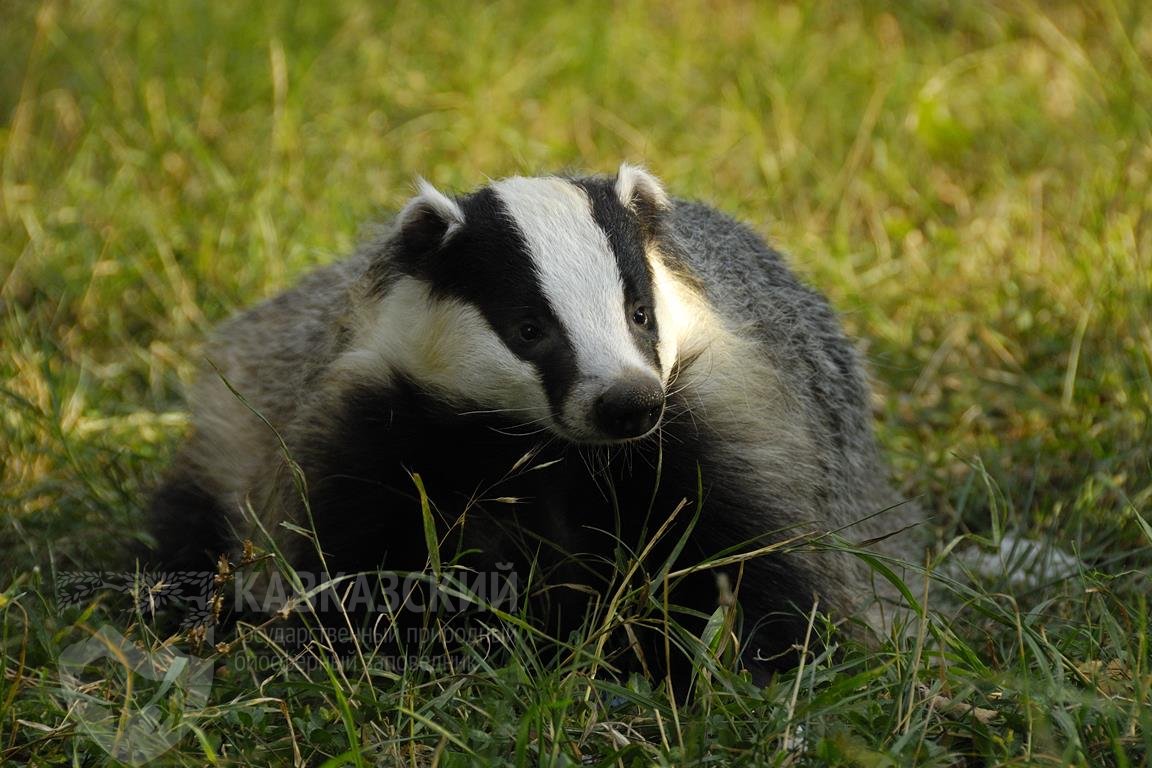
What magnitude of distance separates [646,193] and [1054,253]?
8.16ft

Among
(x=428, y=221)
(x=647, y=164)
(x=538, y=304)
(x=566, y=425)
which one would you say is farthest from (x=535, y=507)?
(x=647, y=164)

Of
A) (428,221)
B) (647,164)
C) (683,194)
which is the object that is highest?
(428,221)

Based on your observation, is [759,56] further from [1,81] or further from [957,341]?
[1,81]

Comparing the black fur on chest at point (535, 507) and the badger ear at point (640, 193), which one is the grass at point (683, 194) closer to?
the black fur on chest at point (535, 507)

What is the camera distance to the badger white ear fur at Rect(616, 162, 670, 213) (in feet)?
10.5

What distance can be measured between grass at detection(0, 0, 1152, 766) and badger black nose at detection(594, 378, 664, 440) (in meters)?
0.48

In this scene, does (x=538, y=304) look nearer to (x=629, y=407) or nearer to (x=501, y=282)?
(x=501, y=282)

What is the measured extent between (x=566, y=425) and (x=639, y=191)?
2.10 ft

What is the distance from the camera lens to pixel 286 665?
295 centimetres

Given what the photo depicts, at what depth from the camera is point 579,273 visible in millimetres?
2975

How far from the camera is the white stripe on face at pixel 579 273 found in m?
2.88

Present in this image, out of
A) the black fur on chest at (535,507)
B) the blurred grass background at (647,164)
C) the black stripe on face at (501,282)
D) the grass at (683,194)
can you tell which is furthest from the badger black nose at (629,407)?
the blurred grass background at (647,164)

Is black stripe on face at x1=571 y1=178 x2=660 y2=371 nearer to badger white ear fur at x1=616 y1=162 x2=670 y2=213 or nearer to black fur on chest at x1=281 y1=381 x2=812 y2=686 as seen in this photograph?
badger white ear fur at x1=616 y1=162 x2=670 y2=213

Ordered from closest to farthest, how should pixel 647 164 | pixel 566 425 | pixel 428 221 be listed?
pixel 566 425
pixel 428 221
pixel 647 164
